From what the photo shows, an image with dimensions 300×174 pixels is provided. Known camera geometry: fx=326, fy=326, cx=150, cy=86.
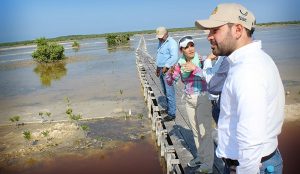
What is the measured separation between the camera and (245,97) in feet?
5.51

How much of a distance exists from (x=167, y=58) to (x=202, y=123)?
2826 millimetres

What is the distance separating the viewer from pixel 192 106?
4215 mm

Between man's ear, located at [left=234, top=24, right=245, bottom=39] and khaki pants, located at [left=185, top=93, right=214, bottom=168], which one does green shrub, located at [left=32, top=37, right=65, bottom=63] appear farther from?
man's ear, located at [left=234, top=24, right=245, bottom=39]

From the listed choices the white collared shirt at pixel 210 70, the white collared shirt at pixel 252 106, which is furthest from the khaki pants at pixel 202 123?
the white collared shirt at pixel 252 106

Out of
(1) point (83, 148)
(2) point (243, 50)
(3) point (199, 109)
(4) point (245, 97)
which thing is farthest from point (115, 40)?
(4) point (245, 97)

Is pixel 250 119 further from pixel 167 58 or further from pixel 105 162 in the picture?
pixel 105 162

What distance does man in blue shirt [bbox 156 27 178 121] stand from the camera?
650 centimetres

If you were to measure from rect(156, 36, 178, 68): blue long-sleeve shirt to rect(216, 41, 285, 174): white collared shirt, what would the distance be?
461cm

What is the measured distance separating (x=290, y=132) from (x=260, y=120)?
6.27m

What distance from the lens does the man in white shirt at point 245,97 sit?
5.53 feet

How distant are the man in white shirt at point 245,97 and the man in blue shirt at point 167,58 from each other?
4.44 metres

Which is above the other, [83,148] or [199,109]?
[199,109]

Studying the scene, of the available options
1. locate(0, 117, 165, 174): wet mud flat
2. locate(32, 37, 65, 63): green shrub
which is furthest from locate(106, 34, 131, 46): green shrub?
locate(0, 117, 165, 174): wet mud flat

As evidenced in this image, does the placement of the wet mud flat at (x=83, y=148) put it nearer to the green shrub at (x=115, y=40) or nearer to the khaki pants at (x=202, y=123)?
the khaki pants at (x=202, y=123)
